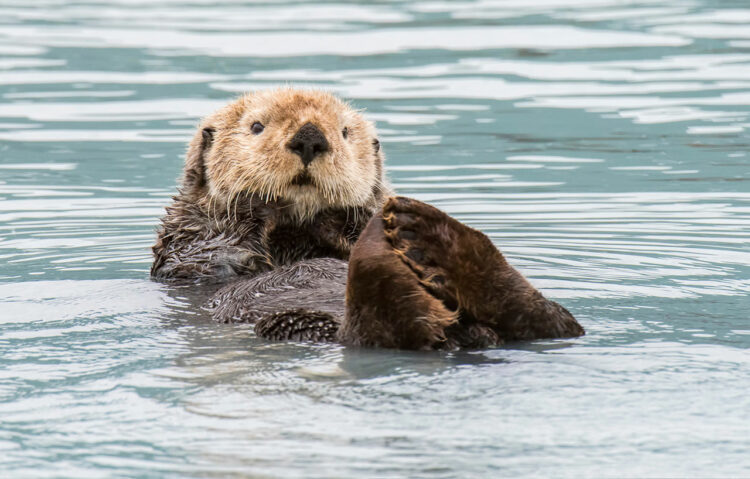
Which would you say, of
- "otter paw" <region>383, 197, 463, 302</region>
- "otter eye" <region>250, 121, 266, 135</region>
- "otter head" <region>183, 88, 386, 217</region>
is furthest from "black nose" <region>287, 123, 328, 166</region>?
"otter paw" <region>383, 197, 463, 302</region>

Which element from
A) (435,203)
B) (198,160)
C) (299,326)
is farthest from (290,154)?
(435,203)

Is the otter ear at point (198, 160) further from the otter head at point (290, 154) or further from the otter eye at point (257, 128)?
the otter eye at point (257, 128)

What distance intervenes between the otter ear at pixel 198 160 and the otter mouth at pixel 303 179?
0.70m

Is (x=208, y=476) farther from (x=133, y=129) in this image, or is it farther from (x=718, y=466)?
(x=133, y=129)

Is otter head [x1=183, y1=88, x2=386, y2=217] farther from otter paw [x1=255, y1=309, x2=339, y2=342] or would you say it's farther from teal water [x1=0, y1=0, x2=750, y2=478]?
otter paw [x1=255, y1=309, x2=339, y2=342]

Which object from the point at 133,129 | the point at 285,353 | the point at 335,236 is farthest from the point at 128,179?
the point at 285,353

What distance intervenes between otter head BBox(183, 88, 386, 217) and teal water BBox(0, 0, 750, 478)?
559mm

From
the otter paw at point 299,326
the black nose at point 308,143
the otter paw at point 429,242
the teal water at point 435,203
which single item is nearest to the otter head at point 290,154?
the black nose at point 308,143

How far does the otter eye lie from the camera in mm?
4965

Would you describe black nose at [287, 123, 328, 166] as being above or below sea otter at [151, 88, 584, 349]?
above

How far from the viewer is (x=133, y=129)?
1006cm

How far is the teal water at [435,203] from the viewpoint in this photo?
2844mm

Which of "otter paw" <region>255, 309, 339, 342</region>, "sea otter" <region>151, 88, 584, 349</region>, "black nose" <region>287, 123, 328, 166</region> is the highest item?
"black nose" <region>287, 123, 328, 166</region>

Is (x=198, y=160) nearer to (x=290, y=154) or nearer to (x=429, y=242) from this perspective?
(x=290, y=154)
